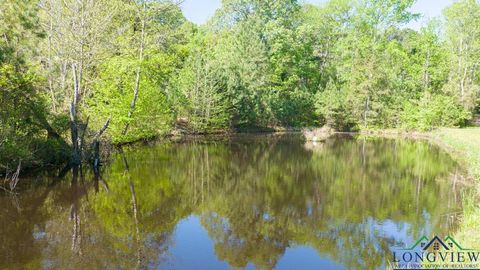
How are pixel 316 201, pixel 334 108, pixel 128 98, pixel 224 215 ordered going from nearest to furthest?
pixel 224 215, pixel 316 201, pixel 128 98, pixel 334 108

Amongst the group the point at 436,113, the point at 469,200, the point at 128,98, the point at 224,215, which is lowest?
the point at 224,215

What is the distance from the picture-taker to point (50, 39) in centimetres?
2306

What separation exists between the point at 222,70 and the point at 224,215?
1200 inches

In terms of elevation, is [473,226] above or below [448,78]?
below

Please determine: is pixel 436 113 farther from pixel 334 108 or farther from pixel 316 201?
pixel 316 201

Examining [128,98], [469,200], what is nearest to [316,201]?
[469,200]

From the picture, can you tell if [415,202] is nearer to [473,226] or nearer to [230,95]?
[473,226]

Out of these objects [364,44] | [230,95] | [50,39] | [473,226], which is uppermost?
[364,44]

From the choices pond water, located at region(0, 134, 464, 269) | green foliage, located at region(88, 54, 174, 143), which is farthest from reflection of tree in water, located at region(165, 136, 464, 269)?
green foliage, located at region(88, 54, 174, 143)

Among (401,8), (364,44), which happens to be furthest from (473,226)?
(401,8)

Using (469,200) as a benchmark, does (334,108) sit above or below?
above

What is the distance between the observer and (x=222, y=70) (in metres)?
42.5

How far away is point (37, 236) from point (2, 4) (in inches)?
394

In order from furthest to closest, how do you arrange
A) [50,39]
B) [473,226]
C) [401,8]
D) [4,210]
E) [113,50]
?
[401,8]
[113,50]
[50,39]
[4,210]
[473,226]
